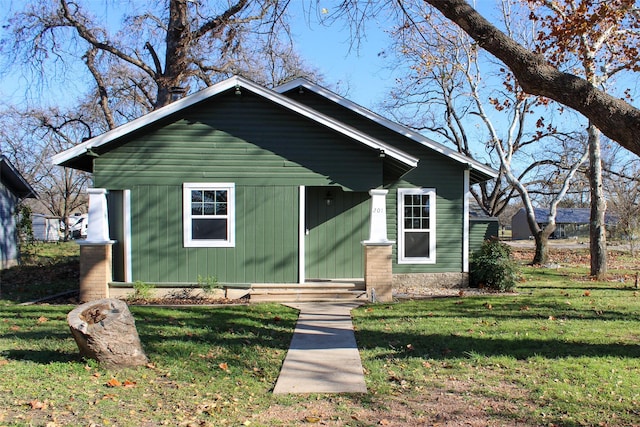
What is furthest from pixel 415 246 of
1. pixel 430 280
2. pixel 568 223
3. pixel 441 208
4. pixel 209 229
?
pixel 568 223

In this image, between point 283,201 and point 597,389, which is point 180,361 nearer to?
point 597,389

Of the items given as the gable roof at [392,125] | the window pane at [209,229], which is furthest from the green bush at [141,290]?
the gable roof at [392,125]

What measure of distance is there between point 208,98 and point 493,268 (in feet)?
27.8

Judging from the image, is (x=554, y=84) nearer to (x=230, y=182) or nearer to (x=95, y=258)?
(x=230, y=182)

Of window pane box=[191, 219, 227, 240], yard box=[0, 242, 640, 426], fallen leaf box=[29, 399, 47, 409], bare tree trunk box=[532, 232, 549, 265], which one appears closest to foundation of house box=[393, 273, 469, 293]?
yard box=[0, 242, 640, 426]

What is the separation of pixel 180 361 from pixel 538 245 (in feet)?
65.1

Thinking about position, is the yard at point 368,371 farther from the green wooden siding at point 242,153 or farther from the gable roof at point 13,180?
the gable roof at point 13,180

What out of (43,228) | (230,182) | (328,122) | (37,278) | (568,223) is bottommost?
(37,278)

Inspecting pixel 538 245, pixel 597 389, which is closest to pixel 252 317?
pixel 597 389

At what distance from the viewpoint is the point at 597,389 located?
5.78 m

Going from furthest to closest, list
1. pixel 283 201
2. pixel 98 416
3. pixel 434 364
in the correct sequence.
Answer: pixel 283 201 → pixel 434 364 → pixel 98 416

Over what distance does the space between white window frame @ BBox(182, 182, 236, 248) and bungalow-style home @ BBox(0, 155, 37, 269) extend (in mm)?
10308

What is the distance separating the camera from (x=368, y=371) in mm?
6613

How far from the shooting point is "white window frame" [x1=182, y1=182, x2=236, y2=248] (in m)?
12.5
